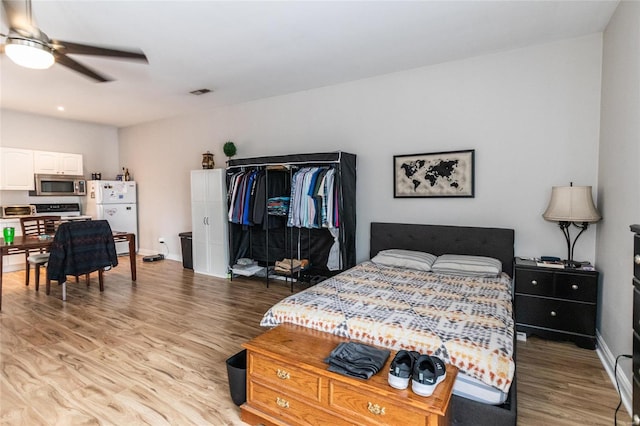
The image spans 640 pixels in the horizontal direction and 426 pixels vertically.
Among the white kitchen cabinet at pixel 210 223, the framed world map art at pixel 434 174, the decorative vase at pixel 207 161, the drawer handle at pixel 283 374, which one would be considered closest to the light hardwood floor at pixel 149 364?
the drawer handle at pixel 283 374

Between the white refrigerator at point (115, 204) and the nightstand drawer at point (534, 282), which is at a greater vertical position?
the white refrigerator at point (115, 204)

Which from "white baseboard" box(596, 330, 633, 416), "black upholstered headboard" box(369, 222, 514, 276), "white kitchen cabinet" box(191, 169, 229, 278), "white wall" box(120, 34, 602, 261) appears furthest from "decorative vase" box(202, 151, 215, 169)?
"white baseboard" box(596, 330, 633, 416)

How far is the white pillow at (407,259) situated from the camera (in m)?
3.34

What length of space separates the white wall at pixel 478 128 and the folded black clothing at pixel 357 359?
7.89 feet

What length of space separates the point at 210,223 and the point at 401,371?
4244 millimetres

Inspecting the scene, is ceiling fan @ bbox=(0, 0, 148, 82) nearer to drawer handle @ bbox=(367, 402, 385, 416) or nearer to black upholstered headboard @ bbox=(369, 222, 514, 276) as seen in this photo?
drawer handle @ bbox=(367, 402, 385, 416)

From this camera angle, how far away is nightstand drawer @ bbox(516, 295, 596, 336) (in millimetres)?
2707

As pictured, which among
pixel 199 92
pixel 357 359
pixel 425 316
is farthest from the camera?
pixel 199 92

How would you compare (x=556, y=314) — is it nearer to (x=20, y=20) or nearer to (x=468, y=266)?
(x=468, y=266)

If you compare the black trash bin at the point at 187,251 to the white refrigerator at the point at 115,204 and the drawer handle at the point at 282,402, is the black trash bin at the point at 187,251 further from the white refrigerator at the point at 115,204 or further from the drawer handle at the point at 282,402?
the drawer handle at the point at 282,402

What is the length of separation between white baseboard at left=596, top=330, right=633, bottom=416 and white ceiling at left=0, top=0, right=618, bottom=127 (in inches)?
103

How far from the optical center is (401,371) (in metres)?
1.48

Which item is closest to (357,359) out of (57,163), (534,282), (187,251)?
(534,282)

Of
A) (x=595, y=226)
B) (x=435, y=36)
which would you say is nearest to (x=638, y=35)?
(x=435, y=36)
